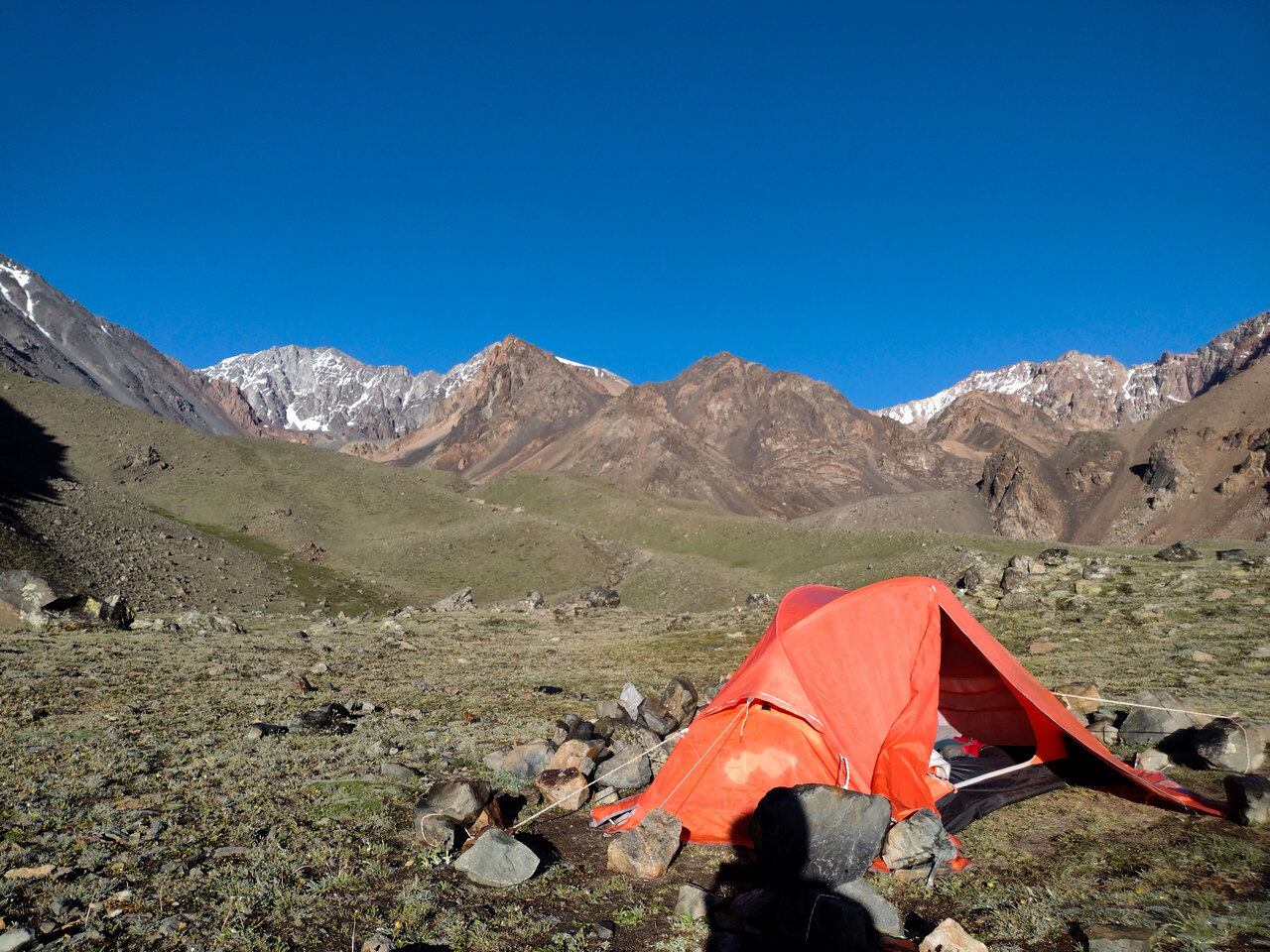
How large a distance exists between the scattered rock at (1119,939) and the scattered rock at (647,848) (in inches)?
148

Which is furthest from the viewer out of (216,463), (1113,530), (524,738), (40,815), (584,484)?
(1113,530)

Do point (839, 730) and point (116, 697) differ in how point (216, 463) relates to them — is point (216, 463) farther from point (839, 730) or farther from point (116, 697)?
point (839, 730)

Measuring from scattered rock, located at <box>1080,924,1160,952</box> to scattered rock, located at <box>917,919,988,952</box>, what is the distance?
82 centimetres

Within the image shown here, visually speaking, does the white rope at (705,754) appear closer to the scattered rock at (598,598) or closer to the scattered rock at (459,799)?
the scattered rock at (459,799)

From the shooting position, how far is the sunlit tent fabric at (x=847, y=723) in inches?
321

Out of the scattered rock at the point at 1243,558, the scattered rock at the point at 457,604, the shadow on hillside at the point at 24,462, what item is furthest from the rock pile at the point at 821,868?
the shadow on hillside at the point at 24,462

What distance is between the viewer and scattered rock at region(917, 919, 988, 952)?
534cm

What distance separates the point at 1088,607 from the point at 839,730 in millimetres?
17236

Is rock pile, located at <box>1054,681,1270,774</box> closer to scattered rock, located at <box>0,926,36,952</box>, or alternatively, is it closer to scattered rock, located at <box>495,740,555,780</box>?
scattered rock, located at <box>495,740,555,780</box>

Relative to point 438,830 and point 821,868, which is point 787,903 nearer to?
point 821,868

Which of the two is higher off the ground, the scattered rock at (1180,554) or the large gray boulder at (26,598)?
the scattered rock at (1180,554)

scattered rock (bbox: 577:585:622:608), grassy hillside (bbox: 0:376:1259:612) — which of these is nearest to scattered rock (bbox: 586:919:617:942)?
scattered rock (bbox: 577:585:622:608)

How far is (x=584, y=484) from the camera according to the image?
3556 inches

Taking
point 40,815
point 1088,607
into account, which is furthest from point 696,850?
point 1088,607
